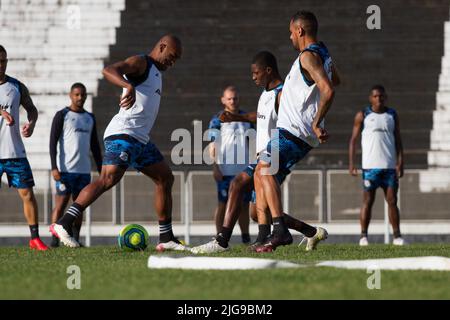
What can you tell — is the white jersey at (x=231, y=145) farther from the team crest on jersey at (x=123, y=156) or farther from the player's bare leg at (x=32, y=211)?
the team crest on jersey at (x=123, y=156)

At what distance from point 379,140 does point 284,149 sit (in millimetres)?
5443

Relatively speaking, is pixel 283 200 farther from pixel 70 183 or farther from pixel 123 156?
pixel 123 156

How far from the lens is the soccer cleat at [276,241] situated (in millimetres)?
10523

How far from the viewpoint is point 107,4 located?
27.3 m

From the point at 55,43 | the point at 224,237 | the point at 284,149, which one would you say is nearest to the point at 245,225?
the point at 224,237

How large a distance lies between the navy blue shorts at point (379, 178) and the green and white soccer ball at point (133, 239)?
458cm

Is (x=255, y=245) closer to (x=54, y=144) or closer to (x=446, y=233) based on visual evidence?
(x=54, y=144)

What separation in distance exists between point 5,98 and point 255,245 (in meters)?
3.56

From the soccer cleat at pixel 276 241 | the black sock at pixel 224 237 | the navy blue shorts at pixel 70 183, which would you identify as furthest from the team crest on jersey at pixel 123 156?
the navy blue shorts at pixel 70 183

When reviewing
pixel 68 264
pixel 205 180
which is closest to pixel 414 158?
pixel 205 180

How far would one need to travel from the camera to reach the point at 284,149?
10523 mm

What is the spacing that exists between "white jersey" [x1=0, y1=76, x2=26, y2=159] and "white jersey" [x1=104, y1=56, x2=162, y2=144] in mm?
1995

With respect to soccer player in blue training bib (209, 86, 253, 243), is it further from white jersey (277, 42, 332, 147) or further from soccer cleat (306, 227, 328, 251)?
white jersey (277, 42, 332, 147)
